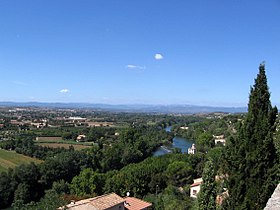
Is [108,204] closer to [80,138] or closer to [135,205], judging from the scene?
[135,205]

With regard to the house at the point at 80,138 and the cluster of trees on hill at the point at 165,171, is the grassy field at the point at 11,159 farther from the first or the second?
the house at the point at 80,138

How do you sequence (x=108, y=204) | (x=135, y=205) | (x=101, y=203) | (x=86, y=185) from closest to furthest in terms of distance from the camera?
(x=101, y=203) < (x=108, y=204) < (x=135, y=205) < (x=86, y=185)

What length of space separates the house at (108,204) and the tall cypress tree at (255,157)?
8.89 meters

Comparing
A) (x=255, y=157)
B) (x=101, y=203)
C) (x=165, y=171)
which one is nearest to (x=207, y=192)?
(x=255, y=157)

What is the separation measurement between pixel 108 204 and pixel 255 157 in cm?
1183

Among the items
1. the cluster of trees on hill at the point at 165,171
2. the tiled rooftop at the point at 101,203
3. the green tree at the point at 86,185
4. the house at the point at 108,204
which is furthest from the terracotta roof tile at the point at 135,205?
the green tree at the point at 86,185

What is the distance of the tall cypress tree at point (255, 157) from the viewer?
12.1 metres

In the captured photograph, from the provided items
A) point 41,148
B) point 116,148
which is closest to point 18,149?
point 41,148

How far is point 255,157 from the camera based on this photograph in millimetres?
12445

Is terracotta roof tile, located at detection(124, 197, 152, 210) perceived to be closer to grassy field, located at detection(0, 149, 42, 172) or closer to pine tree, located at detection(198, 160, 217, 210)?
pine tree, located at detection(198, 160, 217, 210)

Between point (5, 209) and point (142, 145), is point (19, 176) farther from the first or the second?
point (142, 145)

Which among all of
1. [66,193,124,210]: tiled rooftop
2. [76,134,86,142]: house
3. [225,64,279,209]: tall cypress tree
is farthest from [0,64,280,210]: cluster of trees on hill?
[76,134,86,142]: house

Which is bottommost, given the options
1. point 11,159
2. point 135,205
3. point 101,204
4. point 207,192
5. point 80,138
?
point 11,159

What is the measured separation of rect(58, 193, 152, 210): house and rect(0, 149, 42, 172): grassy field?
28.3 meters
